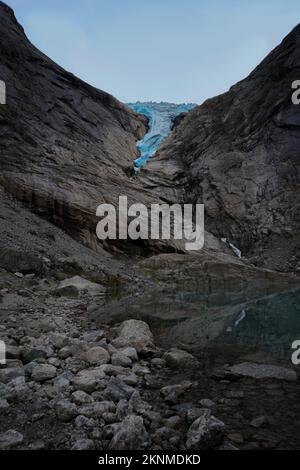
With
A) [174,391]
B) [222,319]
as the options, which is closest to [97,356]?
[174,391]

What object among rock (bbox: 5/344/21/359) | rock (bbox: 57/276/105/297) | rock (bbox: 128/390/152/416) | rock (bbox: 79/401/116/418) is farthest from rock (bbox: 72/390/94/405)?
rock (bbox: 57/276/105/297)

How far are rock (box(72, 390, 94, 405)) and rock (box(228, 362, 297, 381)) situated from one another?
211cm

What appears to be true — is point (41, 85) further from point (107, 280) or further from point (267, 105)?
point (107, 280)

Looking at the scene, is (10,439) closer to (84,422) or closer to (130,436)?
(84,422)

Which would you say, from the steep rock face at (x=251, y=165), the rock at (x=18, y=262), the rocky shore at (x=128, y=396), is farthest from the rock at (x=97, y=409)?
the steep rock face at (x=251, y=165)

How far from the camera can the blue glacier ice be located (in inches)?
1467

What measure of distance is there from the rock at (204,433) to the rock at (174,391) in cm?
79

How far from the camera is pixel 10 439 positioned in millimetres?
3000

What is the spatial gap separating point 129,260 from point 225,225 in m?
8.95

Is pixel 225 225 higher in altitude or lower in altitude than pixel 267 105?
lower

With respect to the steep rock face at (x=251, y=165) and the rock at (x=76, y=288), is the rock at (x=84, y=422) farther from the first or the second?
the steep rock face at (x=251, y=165)

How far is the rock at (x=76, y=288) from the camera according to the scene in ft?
34.8

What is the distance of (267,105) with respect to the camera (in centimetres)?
2902
